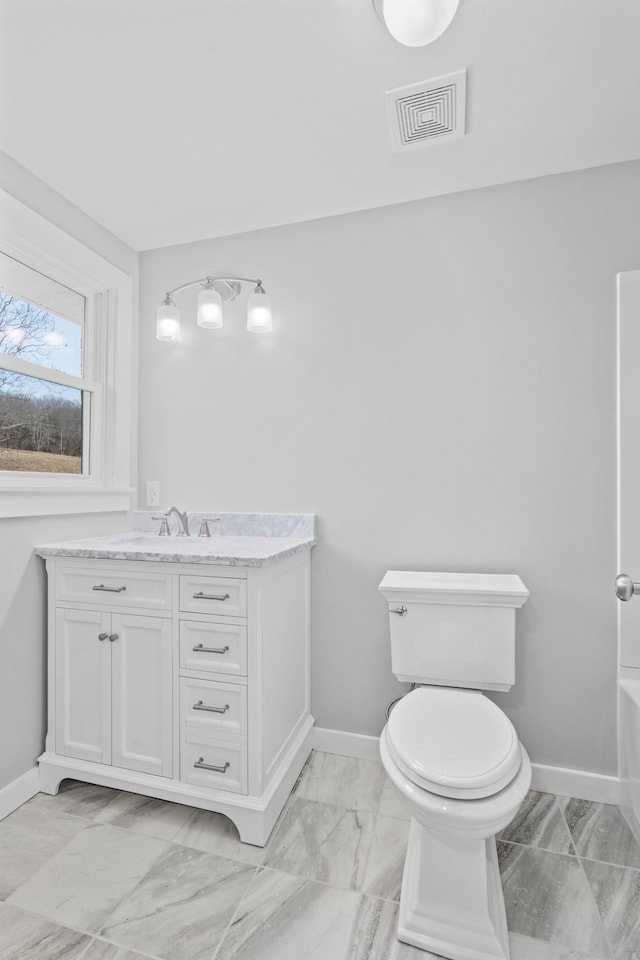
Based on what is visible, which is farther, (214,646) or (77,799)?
(77,799)

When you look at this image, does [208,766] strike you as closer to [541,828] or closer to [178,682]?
[178,682]

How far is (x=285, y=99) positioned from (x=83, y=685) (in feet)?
7.00

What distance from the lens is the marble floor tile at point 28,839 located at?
1.38m

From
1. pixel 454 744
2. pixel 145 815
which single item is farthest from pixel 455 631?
pixel 145 815

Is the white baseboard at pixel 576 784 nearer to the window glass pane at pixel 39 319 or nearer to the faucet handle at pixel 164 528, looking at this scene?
the faucet handle at pixel 164 528

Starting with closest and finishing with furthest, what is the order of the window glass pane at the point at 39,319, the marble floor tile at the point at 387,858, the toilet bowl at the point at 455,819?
1. the toilet bowl at the point at 455,819
2. the marble floor tile at the point at 387,858
3. the window glass pane at the point at 39,319

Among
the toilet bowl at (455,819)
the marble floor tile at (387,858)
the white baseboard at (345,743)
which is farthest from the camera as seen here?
the white baseboard at (345,743)

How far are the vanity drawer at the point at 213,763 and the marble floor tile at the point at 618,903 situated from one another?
41.8 inches

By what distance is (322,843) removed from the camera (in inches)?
59.1

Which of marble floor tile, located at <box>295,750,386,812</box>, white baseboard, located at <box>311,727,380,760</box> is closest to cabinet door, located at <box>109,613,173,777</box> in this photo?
marble floor tile, located at <box>295,750,386,812</box>

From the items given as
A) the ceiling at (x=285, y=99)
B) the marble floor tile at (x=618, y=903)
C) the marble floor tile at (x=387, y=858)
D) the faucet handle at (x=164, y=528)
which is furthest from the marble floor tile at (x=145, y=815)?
the ceiling at (x=285, y=99)

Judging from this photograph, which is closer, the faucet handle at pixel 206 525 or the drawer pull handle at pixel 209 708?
the drawer pull handle at pixel 209 708

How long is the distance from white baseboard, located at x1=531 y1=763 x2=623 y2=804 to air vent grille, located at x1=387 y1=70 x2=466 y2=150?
2334 mm

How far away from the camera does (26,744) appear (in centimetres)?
173
